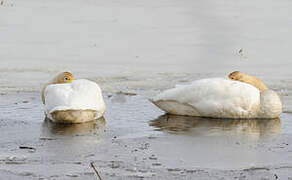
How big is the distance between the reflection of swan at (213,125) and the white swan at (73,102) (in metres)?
0.84

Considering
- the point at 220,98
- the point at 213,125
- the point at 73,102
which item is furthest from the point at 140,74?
the point at 73,102

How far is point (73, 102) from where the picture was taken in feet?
33.3

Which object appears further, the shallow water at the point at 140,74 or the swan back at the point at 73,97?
the swan back at the point at 73,97

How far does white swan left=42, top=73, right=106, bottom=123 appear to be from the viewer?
1012 centimetres

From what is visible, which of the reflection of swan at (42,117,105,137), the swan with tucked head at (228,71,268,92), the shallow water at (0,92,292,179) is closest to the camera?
the shallow water at (0,92,292,179)

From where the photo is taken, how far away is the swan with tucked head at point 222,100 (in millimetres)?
10883

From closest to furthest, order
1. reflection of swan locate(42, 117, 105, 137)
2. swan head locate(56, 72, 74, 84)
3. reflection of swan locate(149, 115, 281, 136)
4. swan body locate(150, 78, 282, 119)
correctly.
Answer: reflection of swan locate(42, 117, 105, 137) → reflection of swan locate(149, 115, 281, 136) → swan body locate(150, 78, 282, 119) → swan head locate(56, 72, 74, 84)

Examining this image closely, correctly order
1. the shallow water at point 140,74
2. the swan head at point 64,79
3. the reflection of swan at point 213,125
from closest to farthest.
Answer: the shallow water at point 140,74 → the reflection of swan at point 213,125 → the swan head at point 64,79

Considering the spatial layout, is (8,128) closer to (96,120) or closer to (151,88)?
(96,120)

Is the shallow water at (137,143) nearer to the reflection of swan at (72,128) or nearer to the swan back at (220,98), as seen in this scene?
the reflection of swan at (72,128)

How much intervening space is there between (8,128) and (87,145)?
4.97ft

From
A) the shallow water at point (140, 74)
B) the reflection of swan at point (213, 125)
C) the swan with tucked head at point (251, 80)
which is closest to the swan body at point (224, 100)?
the reflection of swan at point (213, 125)

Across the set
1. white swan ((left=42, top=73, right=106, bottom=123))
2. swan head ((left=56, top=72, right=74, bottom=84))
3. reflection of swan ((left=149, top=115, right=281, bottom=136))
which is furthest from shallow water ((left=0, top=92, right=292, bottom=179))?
swan head ((left=56, top=72, right=74, bottom=84))

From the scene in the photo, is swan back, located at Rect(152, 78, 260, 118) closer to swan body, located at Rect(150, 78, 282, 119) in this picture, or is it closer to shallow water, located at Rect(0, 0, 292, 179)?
swan body, located at Rect(150, 78, 282, 119)
